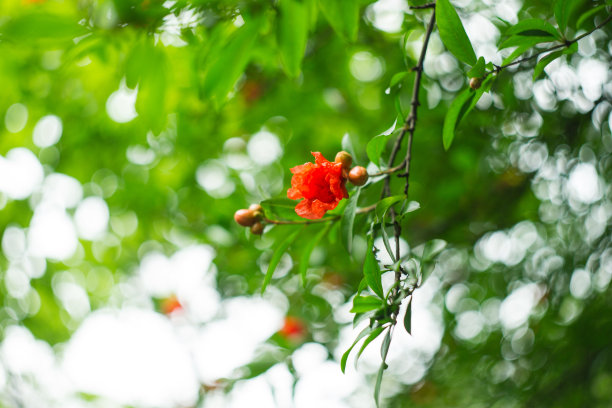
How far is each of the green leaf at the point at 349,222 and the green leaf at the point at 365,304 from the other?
7 centimetres

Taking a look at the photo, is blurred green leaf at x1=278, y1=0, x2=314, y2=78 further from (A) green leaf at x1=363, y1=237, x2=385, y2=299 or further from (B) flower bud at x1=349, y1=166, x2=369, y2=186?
(A) green leaf at x1=363, y1=237, x2=385, y2=299

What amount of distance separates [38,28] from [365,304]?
2.35 feet

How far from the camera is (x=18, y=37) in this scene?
915 millimetres

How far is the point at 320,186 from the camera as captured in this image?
767 mm

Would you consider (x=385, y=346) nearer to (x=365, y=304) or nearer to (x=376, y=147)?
(x=365, y=304)

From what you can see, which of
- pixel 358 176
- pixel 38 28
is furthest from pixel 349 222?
pixel 38 28

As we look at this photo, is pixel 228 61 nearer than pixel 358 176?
No

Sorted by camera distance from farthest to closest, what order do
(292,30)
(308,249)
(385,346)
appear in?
(292,30) < (308,249) < (385,346)

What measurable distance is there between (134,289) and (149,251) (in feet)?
1.35

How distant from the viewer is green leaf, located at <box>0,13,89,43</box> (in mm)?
906

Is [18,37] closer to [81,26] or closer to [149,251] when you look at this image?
[81,26]

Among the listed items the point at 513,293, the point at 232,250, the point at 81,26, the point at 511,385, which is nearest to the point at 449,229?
the point at 513,293

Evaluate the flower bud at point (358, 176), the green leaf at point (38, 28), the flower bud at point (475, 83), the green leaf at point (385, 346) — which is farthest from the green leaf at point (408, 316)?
the green leaf at point (38, 28)

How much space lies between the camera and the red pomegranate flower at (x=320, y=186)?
76cm
